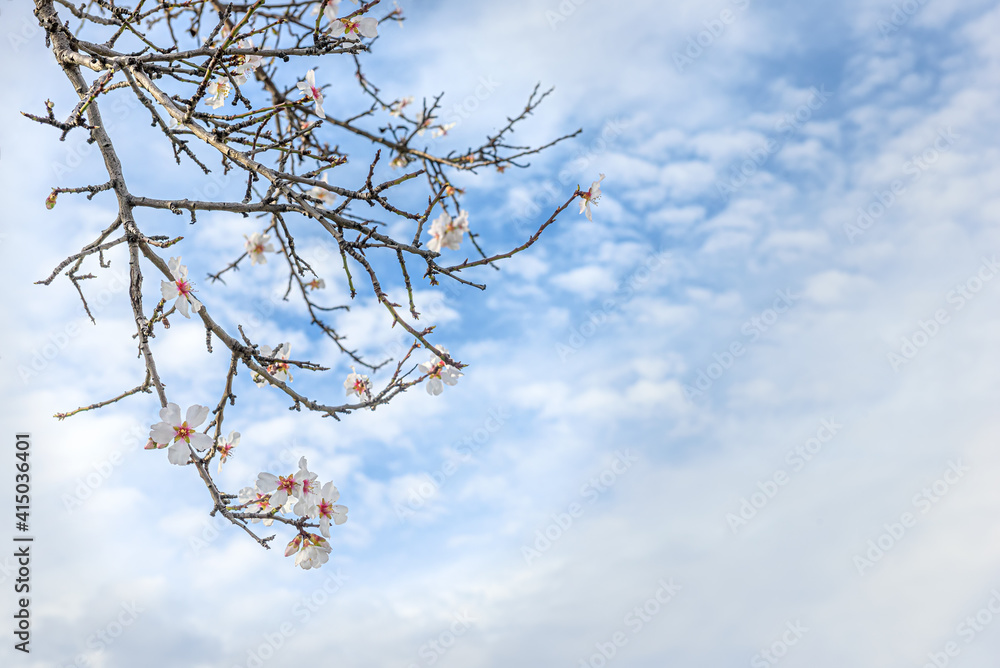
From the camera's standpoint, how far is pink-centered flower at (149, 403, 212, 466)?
7.56 feet

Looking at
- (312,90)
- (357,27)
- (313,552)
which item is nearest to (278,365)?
(313,552)

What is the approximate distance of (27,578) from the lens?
332 cm

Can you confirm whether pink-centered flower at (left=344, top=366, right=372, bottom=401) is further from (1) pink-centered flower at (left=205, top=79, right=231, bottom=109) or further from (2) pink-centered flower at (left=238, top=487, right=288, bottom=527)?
(1) pink-centered flower at (left=205, top=79, right=231, bottom=109)

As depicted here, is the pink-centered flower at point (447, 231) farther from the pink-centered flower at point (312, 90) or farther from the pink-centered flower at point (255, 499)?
the pink-centered flower at point (255, 499)

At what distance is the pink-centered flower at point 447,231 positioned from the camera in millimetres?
2920

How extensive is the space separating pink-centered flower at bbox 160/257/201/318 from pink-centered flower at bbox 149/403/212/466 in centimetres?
42

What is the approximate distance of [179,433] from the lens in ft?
7.65

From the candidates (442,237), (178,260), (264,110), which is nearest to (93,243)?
(178,260)

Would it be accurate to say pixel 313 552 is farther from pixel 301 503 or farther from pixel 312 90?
pixel 312 90

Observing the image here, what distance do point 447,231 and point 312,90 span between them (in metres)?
0.77

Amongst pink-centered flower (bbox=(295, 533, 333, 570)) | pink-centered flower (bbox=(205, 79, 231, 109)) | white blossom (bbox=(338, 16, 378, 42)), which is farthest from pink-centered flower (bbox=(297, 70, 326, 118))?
pink-centered flower (bbox=(295, 533, 333, 570))

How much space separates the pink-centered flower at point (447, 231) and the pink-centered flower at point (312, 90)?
0.67 metres

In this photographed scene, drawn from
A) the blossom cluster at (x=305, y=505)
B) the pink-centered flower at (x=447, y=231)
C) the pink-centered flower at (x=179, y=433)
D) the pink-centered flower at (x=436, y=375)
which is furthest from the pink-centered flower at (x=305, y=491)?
the pink-centered flower at (x=447, y=231)

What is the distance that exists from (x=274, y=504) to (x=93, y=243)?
4.21 feet
